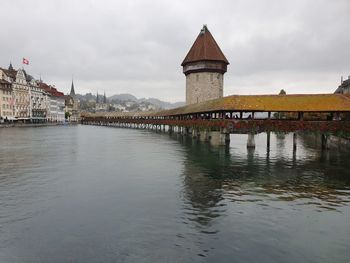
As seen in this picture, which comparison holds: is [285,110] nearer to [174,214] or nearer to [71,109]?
[174,214]

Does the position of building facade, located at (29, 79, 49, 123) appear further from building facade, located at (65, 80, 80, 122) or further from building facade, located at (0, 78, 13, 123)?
building facade, located at (65, 80, 80, 122)

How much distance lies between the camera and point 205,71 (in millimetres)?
58094

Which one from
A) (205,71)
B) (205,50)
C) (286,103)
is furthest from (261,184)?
(205,50)

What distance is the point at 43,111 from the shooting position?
106250mm

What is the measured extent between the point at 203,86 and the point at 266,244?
50464 millimetres

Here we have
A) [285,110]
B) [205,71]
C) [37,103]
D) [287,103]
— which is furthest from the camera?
[37,103]

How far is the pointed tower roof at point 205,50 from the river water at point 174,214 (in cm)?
4096

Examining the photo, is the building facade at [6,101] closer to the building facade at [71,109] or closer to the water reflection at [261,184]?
the building facade at [71,109]

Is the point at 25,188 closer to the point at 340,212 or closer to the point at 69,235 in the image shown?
the point at 69,235

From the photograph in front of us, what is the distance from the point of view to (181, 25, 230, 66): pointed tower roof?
190ft

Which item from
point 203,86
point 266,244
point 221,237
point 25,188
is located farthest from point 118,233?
point 203,86

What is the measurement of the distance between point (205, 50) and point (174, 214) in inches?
1985

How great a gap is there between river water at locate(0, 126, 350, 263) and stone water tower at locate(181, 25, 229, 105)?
129 feet

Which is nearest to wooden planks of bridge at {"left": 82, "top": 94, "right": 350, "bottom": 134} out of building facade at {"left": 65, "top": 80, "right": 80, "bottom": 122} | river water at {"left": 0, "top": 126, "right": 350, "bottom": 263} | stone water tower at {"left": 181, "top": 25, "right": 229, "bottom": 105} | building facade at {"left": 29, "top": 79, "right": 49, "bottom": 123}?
river water at {"left": 0, "top": 126, "right": 350, "bottom": 263}
